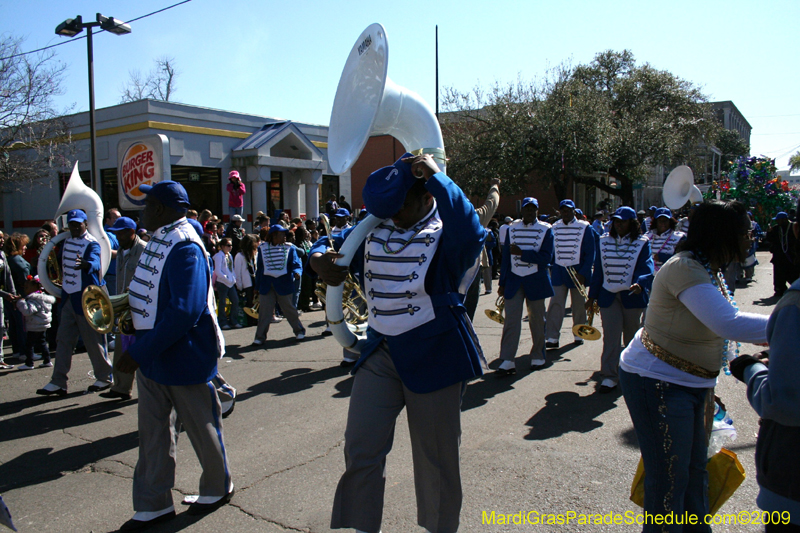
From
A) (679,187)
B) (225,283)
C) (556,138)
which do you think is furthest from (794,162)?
(225,283)

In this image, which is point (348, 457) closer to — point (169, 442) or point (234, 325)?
point (169, 442)

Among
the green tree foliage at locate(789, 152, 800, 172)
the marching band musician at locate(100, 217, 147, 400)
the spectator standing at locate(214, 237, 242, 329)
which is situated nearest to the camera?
the marching band musician at locate(100, 217, 147, 400)

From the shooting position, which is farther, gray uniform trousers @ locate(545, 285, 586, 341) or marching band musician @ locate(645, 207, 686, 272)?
marching band musician @ locate(645, 207, 686, 272)

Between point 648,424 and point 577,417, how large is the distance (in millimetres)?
2587

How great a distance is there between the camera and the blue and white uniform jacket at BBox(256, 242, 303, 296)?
861cm

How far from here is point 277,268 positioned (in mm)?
8586

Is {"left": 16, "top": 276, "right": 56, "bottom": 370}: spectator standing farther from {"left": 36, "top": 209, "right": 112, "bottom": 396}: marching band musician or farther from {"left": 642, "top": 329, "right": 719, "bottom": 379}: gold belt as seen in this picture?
{"left": 642, "top": 329, "right": 719, "bottom": 379}: gold belt

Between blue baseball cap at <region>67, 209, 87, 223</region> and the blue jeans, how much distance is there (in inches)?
227

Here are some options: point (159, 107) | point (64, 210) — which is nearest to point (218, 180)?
point (159, 107)

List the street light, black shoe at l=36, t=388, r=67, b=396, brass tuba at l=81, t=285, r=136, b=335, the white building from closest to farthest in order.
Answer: brass tuba at l=81, t=285, r=136, b=335 → black shoe at l=36, t=388, r=67, b=396 → the street light → the white building

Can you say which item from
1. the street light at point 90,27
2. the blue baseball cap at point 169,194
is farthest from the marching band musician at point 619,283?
the street light at point 90,27

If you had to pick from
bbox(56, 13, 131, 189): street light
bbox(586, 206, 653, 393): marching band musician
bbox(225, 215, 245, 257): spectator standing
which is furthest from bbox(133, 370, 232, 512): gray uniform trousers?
bbox(56, 13, 131, 189): street light

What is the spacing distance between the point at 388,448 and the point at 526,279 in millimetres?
A: 4344

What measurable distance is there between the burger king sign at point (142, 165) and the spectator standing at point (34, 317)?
1.82 meters
